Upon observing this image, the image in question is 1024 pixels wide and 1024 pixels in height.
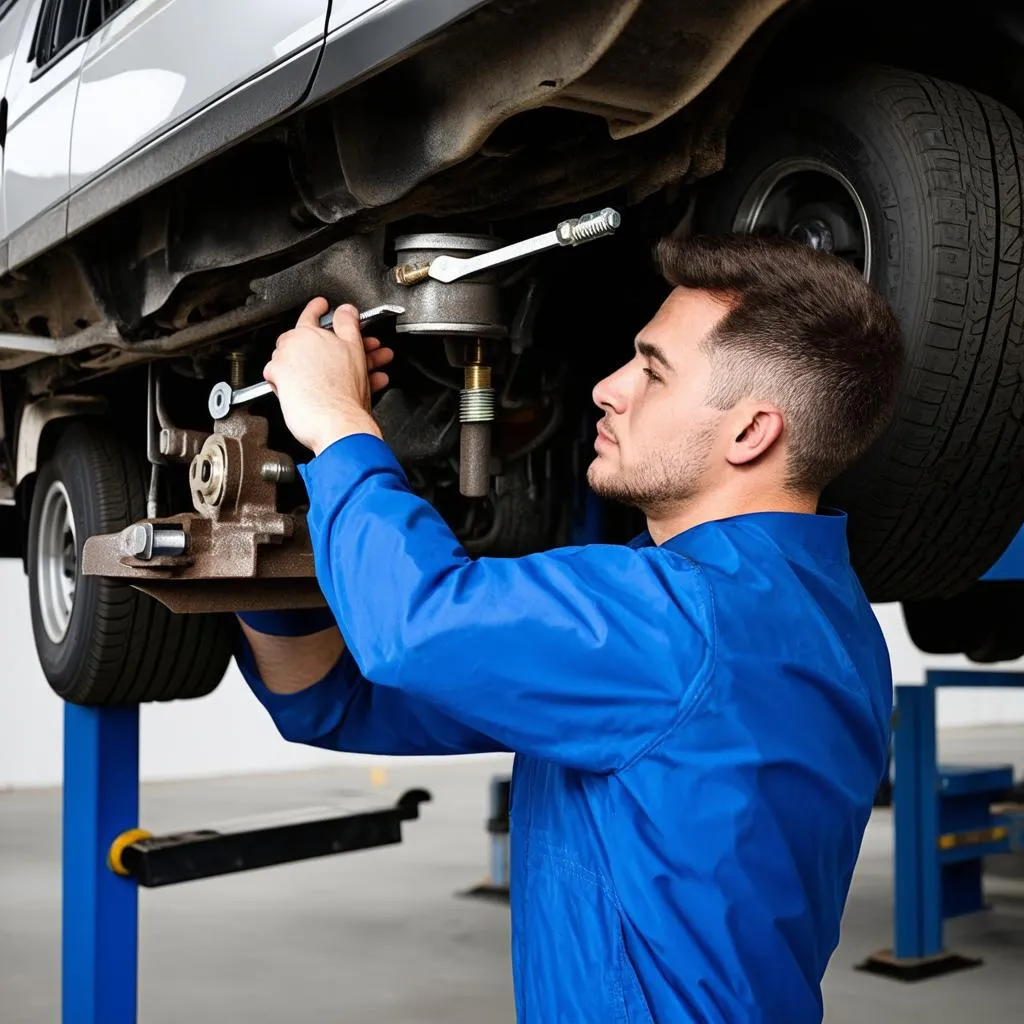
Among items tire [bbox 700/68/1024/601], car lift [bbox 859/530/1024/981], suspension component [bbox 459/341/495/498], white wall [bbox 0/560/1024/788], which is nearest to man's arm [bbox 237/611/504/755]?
suspension component [bbox 459/341/495/498]

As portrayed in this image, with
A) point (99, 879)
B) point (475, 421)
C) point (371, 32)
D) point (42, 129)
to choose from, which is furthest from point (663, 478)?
point (99, 879)

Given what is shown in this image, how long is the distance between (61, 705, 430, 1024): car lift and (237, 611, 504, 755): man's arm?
996 millimetres

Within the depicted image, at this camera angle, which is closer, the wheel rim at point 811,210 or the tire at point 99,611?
the wheel rim at point 811,210

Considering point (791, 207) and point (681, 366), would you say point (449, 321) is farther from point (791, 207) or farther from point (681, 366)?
point (791, 207)

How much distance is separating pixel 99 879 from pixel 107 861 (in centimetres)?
4

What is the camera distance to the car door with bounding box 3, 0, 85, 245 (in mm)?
2014

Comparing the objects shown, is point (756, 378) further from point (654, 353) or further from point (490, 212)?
point (490, 212)

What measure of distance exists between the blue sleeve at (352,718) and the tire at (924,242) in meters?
0.68

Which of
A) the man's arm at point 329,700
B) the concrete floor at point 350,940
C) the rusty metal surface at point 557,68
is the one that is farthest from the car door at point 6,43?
the concrete floor at point 350,940

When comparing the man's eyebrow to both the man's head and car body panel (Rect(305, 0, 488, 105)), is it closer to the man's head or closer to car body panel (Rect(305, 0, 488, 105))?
the man's head

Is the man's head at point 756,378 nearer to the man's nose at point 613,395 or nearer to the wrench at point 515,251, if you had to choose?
the man's nose at point 613,395

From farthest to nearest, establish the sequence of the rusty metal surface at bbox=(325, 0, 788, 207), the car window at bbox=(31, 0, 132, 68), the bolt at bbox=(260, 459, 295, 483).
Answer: the car window at bbox=(31, 0, 132, 68) < the bolt at bbox=(260, 459, 295, 483) < the rusty metal surface at bbox=(325, 0, 788, 207)

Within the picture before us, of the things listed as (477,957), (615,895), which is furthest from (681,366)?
(477,957)

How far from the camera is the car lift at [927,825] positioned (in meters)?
4.68
